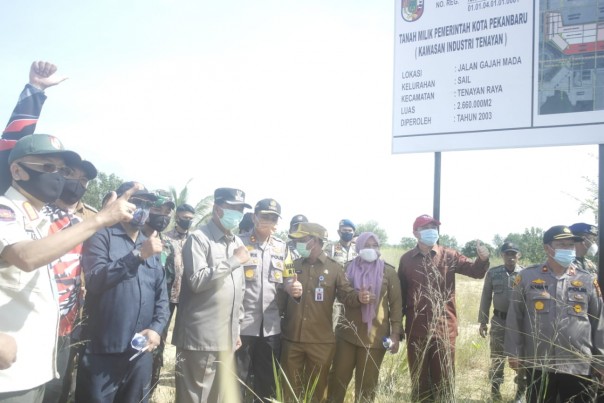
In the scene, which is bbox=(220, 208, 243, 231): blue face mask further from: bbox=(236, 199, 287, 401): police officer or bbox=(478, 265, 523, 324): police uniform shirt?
bbox=(478, 265, 523, 324): police uniform shirt

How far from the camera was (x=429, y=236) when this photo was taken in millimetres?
4520

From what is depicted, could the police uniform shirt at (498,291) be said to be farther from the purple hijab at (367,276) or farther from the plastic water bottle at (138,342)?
the plastic water bottle at (138,342)

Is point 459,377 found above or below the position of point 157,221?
below

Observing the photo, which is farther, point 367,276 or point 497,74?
point 497,74

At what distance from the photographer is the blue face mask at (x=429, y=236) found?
178 inches

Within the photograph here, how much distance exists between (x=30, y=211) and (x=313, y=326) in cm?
258

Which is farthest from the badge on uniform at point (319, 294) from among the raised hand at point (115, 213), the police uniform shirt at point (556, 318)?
the raised hand at point (115, 213)

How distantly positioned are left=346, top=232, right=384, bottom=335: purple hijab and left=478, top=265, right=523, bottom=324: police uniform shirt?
2058mm

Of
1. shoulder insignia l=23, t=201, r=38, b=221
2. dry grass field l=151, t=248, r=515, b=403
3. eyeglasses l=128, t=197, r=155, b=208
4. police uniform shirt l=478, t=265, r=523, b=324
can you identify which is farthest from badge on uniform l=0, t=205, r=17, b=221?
police uniform shirt l=478, t=265, r=523, b=324

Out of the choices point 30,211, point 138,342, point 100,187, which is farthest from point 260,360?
point 100,187

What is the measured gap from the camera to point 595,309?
3.71 m

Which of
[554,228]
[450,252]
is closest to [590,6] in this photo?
[554,228]

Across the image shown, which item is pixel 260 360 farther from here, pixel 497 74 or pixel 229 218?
pixel 497 74

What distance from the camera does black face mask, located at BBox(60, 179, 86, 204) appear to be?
10.2 ft
